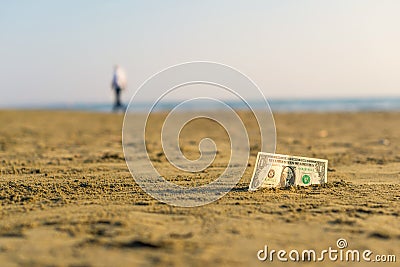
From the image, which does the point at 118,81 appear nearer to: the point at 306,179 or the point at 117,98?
the point at 117,98

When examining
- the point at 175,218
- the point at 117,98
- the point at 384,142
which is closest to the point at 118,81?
the point at 117,98

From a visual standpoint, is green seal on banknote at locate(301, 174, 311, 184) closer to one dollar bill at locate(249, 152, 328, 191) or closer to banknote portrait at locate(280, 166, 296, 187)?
one dollar bill at locate(249, 152, 328, 191)

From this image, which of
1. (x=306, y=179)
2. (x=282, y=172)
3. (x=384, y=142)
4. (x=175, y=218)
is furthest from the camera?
(x=384, y=142)

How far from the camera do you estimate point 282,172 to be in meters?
3.90

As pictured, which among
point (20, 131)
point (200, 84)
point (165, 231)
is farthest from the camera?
point (20, 131)

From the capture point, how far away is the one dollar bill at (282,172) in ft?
12.5

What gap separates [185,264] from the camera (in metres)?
2.24

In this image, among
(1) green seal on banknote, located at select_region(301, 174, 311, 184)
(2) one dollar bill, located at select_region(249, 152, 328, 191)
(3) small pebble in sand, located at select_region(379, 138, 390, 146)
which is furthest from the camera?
(3) small pebble in sand, located at select_region(379, 138, 390, 146)

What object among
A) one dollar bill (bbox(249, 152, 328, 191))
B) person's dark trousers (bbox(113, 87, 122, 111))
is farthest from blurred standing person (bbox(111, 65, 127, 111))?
one dollar bill (bbox(249, 152, 328, 191))

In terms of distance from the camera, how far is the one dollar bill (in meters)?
3.81

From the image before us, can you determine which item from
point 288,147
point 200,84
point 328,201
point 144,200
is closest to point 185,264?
point 144,200

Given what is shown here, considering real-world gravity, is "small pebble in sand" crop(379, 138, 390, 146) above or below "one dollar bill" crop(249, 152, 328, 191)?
above

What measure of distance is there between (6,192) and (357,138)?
674 centimetres

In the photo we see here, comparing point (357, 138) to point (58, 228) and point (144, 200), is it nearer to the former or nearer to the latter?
point (144, 200)
